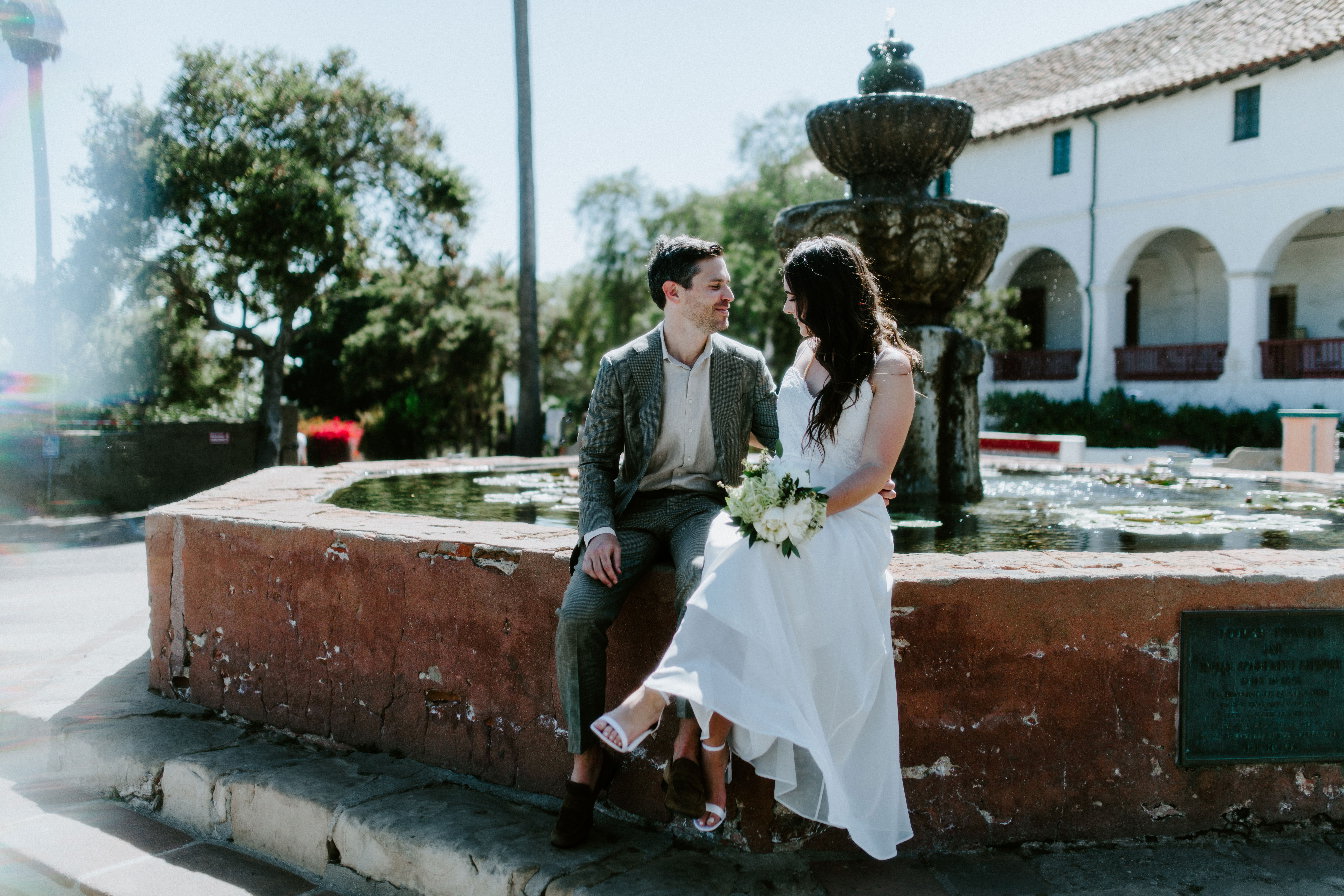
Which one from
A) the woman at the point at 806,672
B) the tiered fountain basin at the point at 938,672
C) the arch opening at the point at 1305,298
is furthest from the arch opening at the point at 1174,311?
the woman at the point at 806,672

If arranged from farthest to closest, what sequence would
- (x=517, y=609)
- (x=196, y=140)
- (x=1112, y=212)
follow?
(x=1112, y=212) < (x=196, y=140) < (x=517, y=609)

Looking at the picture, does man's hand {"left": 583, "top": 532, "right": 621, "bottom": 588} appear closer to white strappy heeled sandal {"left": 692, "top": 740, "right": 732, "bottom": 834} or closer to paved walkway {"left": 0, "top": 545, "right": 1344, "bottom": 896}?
white strappy heeled sandal {"left": 692, "top": 740, "right": 732, "bottom": 834}

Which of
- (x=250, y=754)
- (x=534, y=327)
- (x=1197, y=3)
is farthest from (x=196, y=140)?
(x=1197, y=3)

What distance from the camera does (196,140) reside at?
16.9 m

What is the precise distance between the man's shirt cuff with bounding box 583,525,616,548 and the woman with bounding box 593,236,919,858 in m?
0.28

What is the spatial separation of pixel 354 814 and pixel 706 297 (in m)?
1.80

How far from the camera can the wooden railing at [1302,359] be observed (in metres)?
17.1

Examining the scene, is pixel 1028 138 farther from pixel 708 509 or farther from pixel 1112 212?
pixel 708 509

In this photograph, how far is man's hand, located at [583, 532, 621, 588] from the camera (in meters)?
2.55

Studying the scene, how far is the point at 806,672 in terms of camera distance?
236cm

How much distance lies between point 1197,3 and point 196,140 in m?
21.7

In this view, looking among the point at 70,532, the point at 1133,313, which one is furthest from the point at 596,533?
the point at 1133,313

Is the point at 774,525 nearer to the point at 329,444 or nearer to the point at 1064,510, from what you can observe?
the point at 1064,510

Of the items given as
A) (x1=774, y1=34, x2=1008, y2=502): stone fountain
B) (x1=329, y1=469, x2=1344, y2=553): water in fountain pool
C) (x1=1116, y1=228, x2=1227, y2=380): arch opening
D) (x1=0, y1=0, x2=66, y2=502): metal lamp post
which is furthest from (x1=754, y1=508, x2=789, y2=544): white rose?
(x1=1116, y1=228, x2=1227, y2=380): arch opening
